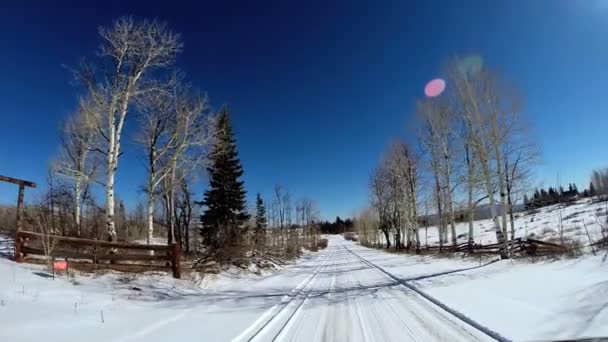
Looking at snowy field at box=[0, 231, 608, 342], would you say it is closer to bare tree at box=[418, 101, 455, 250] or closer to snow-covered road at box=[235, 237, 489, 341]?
snow-covered road at box=[235, 237, 489, 341]

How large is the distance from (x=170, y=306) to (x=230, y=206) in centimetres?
→ 2461

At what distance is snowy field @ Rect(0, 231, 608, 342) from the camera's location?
489 cm

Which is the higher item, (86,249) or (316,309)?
(86,249)

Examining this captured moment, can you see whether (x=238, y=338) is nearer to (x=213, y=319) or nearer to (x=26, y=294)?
(x=213, y=319)

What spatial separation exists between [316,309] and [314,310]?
122mm

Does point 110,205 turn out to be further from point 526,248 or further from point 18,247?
point 526,248

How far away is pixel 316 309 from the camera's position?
7.05 meters

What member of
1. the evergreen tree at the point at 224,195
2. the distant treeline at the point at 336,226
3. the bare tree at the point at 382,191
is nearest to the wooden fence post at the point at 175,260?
the evergreen tree at the point at 224,195

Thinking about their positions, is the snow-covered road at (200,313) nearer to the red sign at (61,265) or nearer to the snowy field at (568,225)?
the red sign at (61,265)

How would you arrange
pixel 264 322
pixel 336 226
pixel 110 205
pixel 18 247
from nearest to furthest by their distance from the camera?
1. pixel 264 322
2. pixel 18 247
3. pixel 110 205
4. pixel 336 226

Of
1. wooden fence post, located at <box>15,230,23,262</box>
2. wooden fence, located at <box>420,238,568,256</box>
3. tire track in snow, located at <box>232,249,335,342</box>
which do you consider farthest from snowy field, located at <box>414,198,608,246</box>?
wooden fence post, located at <box>15,230,23,262</box>

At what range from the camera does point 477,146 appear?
16.0m

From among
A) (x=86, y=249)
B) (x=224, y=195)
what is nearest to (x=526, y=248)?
(x=86, y=249)

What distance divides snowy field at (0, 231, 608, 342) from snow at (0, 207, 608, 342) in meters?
0.02
